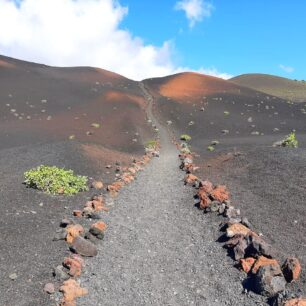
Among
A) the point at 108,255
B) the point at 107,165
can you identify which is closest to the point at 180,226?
the point at 108,255

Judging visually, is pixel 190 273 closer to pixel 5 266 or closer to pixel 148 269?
pixel 148 269

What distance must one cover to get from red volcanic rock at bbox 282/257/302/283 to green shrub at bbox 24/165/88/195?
8520mm

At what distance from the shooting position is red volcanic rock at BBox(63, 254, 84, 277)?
9430 mm

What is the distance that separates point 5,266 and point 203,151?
1837 cm

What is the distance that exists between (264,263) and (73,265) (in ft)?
14.2

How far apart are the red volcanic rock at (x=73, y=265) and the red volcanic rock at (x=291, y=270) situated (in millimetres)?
4589

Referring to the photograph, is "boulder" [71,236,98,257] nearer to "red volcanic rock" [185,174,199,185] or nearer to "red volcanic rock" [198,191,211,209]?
"red volcanic rock" [198,191,211,209]

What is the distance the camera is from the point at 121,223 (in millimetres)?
13148

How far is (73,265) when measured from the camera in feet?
31.3

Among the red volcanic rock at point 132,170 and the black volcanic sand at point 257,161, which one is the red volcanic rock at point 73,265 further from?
the red volcanic rock at point 132,170

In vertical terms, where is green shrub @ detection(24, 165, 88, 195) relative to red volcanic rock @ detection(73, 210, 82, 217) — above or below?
above

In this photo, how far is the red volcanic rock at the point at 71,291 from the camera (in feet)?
27.8

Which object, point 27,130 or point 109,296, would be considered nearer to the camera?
point 109,296

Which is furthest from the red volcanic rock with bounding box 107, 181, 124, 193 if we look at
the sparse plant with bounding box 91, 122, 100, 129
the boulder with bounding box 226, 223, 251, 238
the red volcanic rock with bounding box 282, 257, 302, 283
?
the sparse plant with bounding box 91, 122, 100, 129
